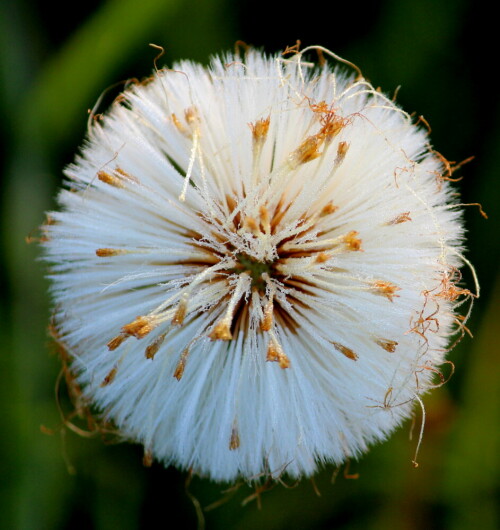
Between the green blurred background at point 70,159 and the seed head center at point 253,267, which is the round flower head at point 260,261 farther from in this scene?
the green blurred background at point 70,159

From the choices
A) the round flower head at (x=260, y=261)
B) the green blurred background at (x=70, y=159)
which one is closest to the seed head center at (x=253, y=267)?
the round flower head at (x=260, y=261)

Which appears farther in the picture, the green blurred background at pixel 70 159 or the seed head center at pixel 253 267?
the green blurred background at pixel 70 159

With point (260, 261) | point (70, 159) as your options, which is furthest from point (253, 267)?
point (70, 159)

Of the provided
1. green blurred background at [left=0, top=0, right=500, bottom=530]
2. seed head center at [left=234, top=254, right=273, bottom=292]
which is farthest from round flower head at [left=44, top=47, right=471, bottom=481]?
green blurred background at [left=0, top=0, right=500, bottom=530]

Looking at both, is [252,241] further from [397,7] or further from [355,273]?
[397,7]

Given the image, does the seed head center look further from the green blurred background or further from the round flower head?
the green blurred background

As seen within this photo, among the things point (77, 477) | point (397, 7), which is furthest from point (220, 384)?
point (397, 7)
